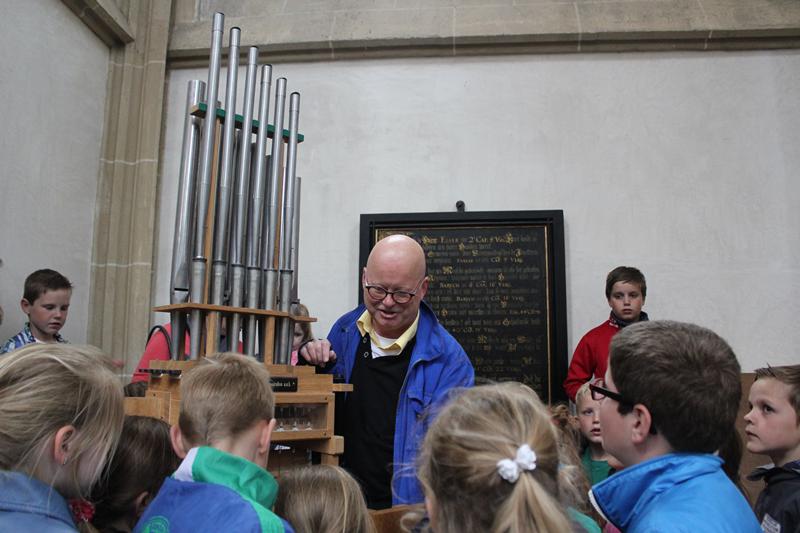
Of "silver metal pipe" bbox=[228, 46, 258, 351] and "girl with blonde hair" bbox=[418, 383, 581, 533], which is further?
"silver metal pipe" bbox=[228, 46, 258, 351]

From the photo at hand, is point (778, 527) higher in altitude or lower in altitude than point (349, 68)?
lower

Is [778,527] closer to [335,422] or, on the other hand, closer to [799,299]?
[335,422]

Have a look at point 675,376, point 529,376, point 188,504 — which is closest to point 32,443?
point 188,504

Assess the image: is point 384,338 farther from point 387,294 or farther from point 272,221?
point 272,221

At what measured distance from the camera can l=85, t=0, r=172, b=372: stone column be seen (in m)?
5.35

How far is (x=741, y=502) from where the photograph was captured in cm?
156

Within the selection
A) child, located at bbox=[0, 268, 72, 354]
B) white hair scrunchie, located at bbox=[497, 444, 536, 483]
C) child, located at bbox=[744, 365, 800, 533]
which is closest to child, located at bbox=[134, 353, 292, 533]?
white hair scrunchie, located at bbox=[497, 444, 536, 483]

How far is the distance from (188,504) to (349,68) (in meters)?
4.68

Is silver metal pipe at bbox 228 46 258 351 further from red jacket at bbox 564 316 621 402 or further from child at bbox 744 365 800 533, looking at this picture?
red jacket at bbox 564 316 621 402

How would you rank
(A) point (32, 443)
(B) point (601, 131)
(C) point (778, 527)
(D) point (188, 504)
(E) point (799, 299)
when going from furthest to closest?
(B) point (601, 131) < (E) point (799, 299) < (C) point (778, 527) < (D) point (188, 504) < (A) point (32, 443)

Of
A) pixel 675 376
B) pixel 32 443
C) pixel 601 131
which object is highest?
pixel 601 131

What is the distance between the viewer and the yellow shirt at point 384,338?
2967 millimetres

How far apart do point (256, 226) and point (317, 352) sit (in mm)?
583

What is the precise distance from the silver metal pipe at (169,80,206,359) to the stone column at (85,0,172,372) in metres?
2.81
